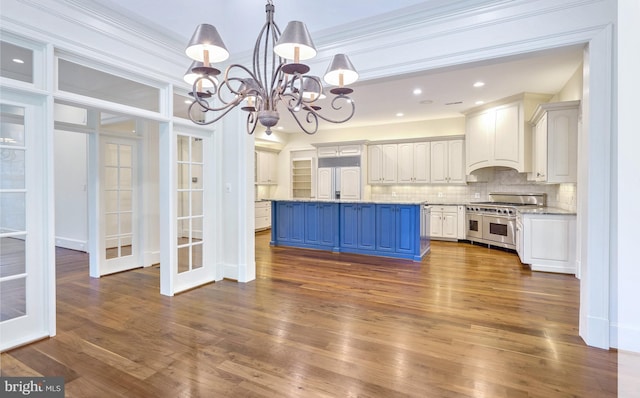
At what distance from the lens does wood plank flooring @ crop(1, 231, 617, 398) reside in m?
2.02

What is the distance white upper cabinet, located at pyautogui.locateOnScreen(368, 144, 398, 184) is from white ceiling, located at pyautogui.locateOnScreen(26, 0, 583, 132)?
2.71 feet

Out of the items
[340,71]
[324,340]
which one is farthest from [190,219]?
[340,71]

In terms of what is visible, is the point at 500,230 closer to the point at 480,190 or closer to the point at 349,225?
the point at 480,190

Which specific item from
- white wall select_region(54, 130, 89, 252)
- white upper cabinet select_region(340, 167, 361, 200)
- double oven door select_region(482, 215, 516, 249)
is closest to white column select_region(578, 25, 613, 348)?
double oven door select_region(482, 215, 516, 249)

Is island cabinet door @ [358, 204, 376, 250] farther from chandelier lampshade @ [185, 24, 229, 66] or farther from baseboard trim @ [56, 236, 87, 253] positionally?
baseboard trim @ [56, 236, 87, 253]

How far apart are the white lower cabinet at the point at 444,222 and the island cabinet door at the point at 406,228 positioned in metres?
2.27

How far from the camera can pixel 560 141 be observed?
480 cm

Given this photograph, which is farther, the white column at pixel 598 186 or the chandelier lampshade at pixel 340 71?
the white column at pixel 598 186

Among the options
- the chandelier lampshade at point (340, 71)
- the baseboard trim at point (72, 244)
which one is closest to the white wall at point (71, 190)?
the baseboard trim at point (72, 244)

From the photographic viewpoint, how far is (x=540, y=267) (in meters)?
4.70

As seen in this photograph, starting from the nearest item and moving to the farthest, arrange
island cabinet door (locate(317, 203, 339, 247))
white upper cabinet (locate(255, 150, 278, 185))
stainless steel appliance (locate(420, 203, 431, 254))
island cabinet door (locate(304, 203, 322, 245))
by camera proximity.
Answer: stainless steel appliance (locate(420, 203, 431, 254)) → island cabinet door (locate(317, 203, 339, 247)) → island cabinet door (locate(304, 203, 322, 245)) → white upper cabinet (locate(255, 150, 278, 185))

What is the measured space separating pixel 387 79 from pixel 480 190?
5.14m

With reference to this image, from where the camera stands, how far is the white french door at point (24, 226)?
2.46 m

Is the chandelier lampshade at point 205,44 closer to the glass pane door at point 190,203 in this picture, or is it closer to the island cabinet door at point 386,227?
the glass pane door at point 190,203
